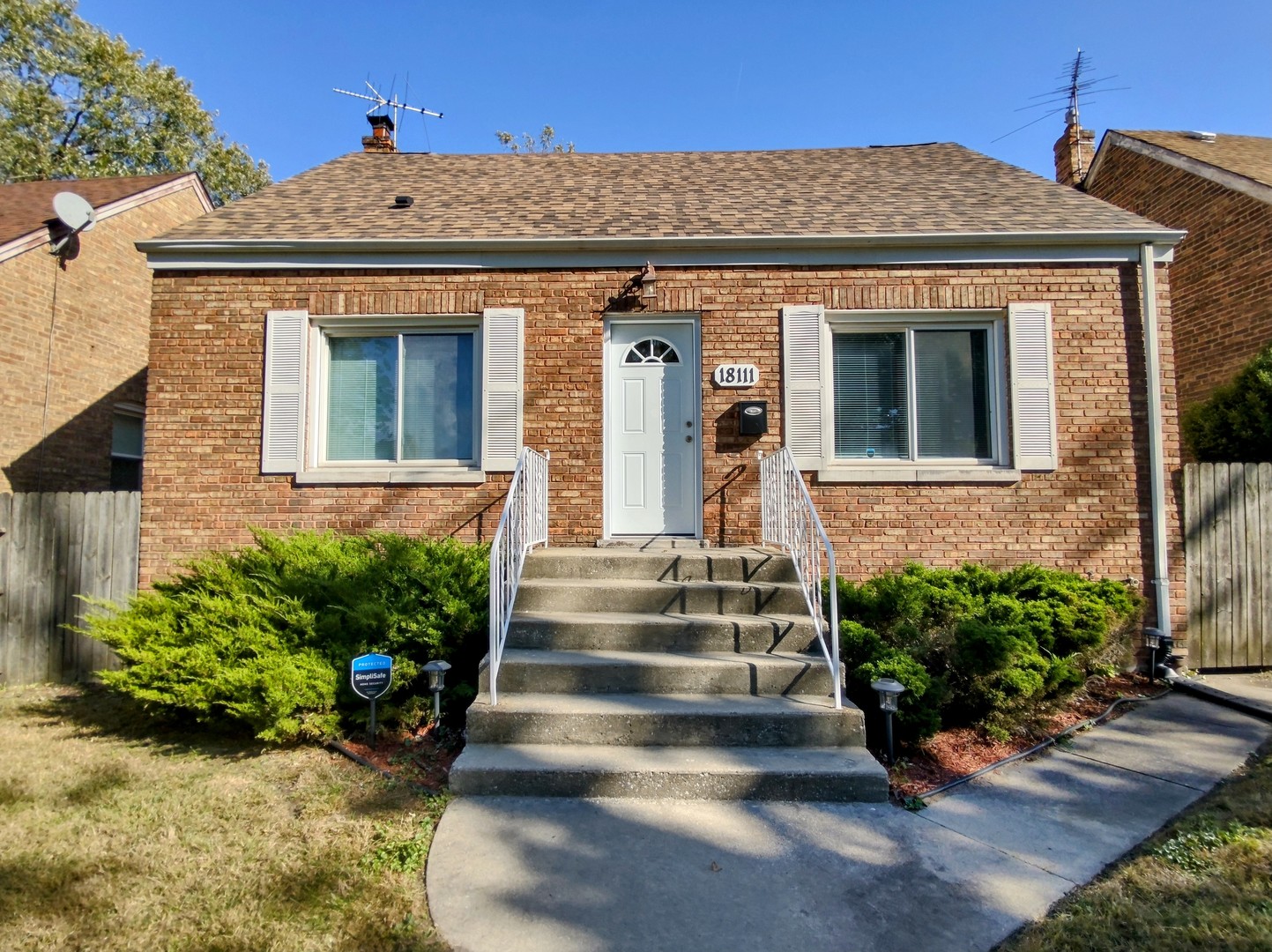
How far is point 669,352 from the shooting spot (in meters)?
6.35

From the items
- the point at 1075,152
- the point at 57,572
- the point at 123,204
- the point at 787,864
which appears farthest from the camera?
the point at 1075,152

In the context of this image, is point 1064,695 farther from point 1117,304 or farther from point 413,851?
point 413,851

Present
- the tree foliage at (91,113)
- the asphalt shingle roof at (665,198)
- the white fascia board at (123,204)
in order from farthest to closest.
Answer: the tree foliage at (91,113), the white fascia board at (123,204), the asphalt shingle roof at (665,198)

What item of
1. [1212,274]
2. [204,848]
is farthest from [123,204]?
[1212,274]

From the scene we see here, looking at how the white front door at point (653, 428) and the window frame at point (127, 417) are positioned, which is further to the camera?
the window frame at point (127, 417)

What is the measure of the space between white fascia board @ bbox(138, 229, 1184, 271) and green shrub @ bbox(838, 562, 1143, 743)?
2.89m

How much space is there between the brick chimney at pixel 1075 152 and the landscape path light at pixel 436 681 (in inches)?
534

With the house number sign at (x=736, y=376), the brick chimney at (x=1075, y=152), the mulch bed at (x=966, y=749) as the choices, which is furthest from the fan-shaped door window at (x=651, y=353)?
the brick chimney at (x=1075, y=152)

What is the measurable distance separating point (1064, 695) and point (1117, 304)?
3.65 metres

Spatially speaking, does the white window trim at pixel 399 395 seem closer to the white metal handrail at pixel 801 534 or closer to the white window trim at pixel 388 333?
the white window trim at pixel 388 333

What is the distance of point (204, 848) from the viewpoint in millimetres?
3023

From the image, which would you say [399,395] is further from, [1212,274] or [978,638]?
[1212,274]

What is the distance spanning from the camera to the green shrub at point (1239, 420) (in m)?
7.20

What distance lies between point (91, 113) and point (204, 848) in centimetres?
2363
